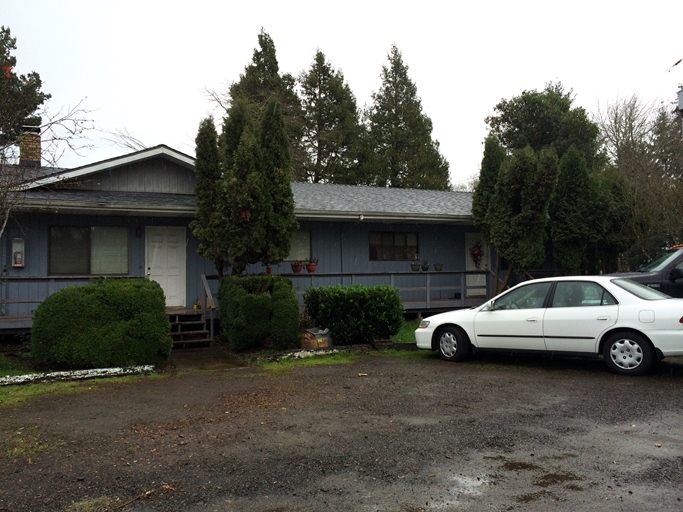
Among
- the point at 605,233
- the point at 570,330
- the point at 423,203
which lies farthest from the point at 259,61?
the point at 570,330

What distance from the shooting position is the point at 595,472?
404cm

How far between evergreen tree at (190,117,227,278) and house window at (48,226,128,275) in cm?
211

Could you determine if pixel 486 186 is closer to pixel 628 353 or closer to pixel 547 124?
pixel 628 353

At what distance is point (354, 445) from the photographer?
4734mm

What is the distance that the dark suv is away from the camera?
10.5m

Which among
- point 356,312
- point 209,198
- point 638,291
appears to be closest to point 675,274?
point 638,291

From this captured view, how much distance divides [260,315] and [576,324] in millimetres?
5506

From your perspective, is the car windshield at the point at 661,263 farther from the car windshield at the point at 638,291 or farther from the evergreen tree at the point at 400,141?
the evergreen tree at the point at 400,141

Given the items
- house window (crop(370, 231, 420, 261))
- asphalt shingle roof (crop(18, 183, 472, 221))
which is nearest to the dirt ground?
asphalt shingle roof (crop(18, 183, 472, 221))

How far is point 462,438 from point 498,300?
415 cm

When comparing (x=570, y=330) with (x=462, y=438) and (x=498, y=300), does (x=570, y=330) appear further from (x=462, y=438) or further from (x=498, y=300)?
(x=462, y=438)

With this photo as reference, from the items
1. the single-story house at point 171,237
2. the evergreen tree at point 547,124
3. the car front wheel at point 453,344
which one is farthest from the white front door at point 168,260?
the evergreen tree at point 547,124

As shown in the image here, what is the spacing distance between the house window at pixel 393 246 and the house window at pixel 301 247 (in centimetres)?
196

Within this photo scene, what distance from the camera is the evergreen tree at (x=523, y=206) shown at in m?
13.7
